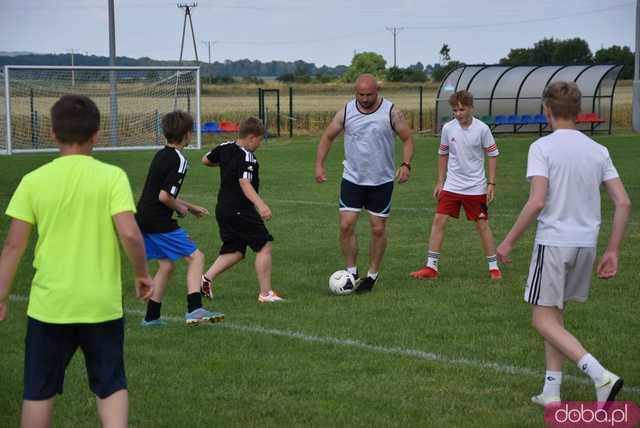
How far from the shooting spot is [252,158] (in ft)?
29.7

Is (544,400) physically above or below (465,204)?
below

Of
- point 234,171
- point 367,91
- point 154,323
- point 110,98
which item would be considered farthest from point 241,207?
point 110,98

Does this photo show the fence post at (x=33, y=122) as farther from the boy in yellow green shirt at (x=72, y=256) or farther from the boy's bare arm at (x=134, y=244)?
the boy in yellow green shirt at (x=72, y=256)

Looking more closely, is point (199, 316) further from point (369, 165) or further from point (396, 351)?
point (369, 165)

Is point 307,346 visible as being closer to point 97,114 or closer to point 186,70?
point 97,114

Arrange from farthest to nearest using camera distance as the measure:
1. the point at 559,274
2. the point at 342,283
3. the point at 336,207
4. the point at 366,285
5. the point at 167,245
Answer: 1. the point at 336,207
2. the point at 366,285
3. the point at 342,283
4. the point at 167,245
5. the point at 559,274

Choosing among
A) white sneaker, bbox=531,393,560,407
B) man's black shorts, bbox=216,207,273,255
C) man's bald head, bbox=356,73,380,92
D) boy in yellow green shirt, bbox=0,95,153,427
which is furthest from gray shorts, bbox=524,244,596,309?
man's bald head, bbox=356,73,380,92

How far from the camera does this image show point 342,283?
31.7 feet

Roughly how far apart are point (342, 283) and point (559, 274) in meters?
4.23

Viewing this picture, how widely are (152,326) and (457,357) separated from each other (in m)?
2.49

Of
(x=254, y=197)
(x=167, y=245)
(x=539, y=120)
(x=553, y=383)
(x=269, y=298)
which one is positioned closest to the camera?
(x=553, y=383)

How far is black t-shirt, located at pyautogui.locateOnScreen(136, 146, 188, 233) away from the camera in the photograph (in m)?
7.91

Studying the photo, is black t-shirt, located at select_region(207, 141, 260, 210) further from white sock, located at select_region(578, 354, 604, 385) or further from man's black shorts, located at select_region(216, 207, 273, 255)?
white sock, located at select_region(578, 354, 604, 385)

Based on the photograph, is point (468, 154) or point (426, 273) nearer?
point (426, 273)
